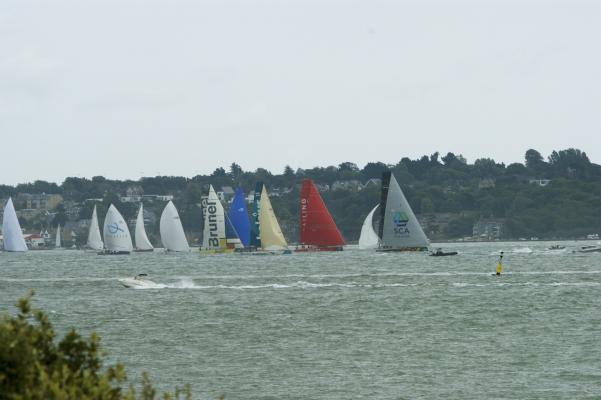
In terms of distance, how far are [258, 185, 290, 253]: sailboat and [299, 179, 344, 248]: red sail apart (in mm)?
2727

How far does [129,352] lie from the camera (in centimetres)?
3975

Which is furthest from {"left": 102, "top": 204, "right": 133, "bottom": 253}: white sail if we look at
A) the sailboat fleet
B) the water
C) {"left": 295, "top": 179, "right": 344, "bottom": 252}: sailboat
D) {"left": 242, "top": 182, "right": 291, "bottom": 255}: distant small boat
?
the water

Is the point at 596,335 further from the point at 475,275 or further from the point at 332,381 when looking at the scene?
the point at 475,275

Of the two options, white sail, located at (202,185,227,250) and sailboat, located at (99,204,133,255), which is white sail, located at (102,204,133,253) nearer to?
sailboat, located at (99,204,133,255)

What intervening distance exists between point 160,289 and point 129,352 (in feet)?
106

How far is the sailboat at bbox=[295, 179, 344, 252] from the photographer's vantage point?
121 meters

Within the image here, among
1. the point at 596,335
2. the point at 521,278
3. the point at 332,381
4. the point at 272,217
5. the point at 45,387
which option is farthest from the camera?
the point at 272,217

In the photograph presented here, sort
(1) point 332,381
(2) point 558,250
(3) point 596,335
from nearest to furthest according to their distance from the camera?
(1) point 332,381 → (3) point 596,335 → (2) point 558,250

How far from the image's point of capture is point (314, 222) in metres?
121

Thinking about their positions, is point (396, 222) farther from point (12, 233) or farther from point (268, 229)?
point (12, 233)

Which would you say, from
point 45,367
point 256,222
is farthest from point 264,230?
point 45,367

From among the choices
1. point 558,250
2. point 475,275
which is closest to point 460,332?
point 475,275

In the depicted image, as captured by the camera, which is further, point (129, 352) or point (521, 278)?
point (521, 278)

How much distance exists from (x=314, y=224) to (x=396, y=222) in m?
13.8
